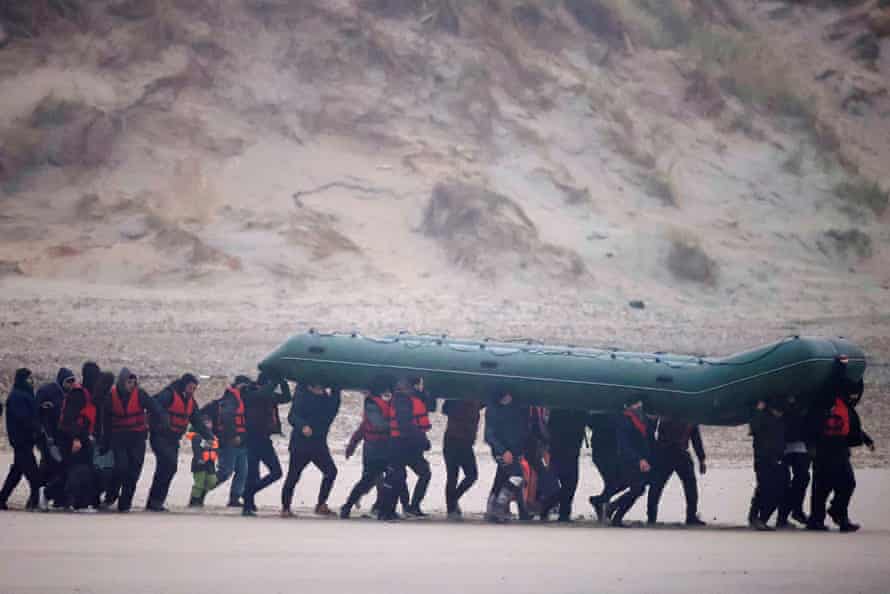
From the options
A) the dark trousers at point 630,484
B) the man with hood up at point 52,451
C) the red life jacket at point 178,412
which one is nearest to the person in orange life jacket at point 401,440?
the dark trousers at point 630,484

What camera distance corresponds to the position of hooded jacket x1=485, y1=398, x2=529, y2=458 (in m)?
15.4

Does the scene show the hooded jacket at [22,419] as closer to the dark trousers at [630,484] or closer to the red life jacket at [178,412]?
the red life jacket at [178,412]

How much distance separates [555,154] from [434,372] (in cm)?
2559

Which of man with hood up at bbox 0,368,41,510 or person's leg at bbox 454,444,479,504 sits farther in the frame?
person's leg at bbox 454,444,479,504

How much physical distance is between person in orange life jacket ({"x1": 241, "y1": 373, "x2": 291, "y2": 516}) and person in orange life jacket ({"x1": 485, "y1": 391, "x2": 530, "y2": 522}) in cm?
190

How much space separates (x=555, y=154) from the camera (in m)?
40.8

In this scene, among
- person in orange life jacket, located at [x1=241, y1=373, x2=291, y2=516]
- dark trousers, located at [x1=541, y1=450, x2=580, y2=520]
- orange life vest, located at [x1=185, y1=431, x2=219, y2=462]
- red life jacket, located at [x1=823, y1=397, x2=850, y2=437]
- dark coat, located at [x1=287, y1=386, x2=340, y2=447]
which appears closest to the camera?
red life jacket, located at [x1=823, y1=397, x2=850, y2=437]

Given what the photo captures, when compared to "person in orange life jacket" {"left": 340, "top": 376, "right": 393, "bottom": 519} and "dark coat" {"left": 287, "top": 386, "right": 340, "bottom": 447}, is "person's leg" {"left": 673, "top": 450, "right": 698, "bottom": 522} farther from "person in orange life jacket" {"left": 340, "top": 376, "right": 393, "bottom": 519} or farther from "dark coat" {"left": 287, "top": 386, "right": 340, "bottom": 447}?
"dark coat" {"left": 287, "top": 386, "right": 340, "bottom": 447}

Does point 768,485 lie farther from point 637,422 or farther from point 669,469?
point 637,422

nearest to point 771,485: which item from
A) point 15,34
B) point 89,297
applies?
point 89,297

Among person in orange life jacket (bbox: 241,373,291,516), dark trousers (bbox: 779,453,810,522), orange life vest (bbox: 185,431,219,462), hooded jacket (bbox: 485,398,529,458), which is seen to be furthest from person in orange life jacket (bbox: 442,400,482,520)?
dark trousers (bbox: 779,453,810,522)

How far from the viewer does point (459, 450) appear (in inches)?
602

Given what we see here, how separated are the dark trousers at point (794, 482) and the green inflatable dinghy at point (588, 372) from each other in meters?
0.56

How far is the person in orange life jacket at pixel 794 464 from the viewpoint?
14984 millimetres
